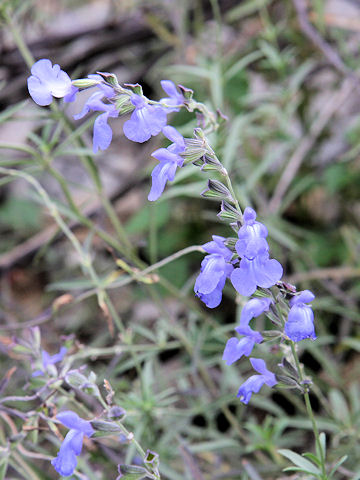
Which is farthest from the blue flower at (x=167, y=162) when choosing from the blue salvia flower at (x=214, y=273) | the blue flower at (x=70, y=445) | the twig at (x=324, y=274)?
the twig at (x=324, y=274)

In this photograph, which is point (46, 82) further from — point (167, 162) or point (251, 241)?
point (251, 241)

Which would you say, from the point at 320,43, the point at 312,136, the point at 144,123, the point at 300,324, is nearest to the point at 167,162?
the point at 144,123

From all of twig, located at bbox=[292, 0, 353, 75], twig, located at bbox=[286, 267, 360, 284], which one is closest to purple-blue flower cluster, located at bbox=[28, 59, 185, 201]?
twig, located at bbox=[286, 267, 360, 284]

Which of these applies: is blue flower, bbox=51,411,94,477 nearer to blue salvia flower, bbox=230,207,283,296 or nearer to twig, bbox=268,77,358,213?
blue salvia flower, bbox=230,207,283,296

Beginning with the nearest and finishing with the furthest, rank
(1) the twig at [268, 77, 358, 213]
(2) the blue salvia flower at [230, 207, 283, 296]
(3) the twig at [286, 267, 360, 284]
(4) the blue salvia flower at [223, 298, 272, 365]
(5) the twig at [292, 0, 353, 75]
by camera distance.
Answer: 1. (2) the blue salvia flower at [230, 207, 283, 296]
2. (4) the blue salvia flower at [223, 298, 272, 365]
3. (3) the twig at [286, 267, 360, 284]
4. (5) the twig at [292, 0, 353, 75]
5. (1) the twig at [268, 77, 358, 213]

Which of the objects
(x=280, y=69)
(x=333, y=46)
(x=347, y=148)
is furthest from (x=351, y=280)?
(x=333, y=46)

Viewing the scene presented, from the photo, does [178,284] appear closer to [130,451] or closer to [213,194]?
[130,451]
